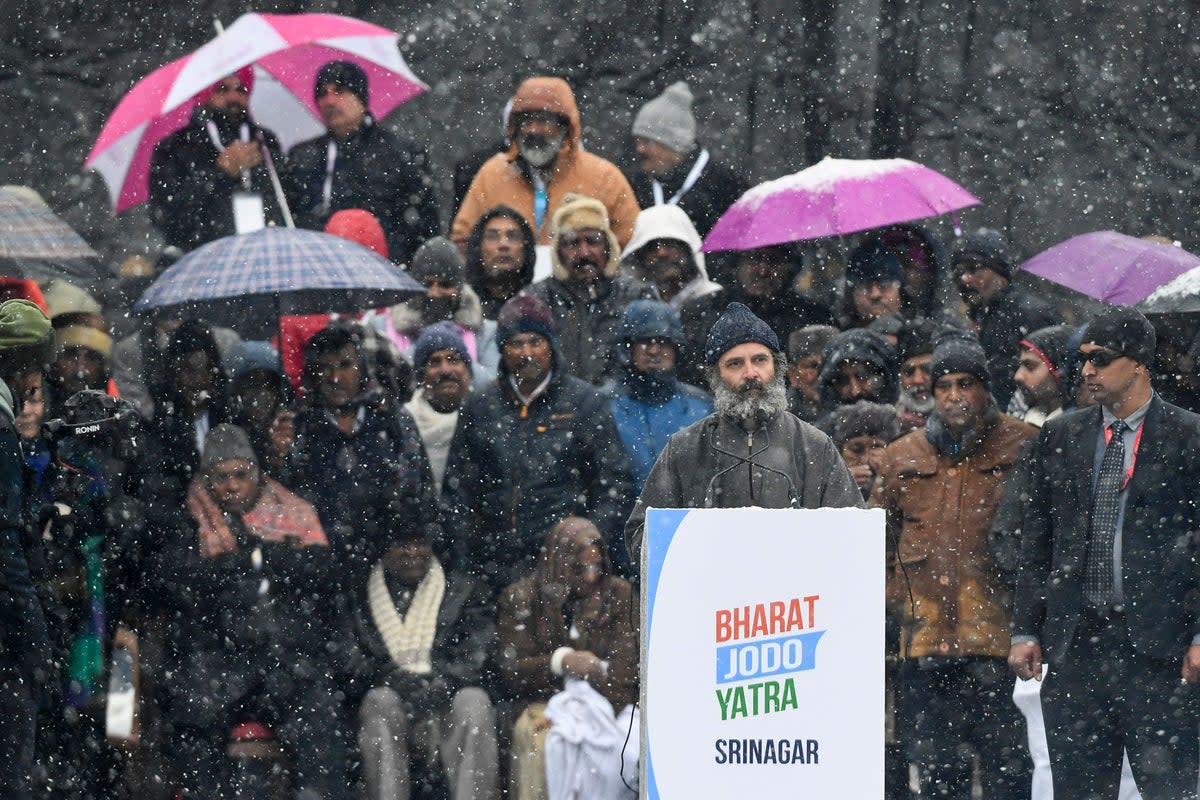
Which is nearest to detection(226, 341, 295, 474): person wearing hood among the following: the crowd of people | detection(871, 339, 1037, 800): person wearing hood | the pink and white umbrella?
the crowd of people

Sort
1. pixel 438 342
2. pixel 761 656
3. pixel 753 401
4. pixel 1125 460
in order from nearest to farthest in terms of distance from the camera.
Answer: pixel 761 656 → pixel 753 401 → pixel 1125 460 → pixel 438 342

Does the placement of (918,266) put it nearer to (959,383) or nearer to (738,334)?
(959,383)

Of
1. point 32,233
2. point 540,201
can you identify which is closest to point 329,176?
point 540,201

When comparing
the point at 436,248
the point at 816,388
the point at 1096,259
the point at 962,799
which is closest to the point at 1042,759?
the point at 962,799

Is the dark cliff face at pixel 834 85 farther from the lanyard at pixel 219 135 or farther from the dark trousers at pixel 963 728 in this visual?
the dark trousers at pixel 963 728

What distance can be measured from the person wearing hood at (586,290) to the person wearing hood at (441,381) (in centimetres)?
48

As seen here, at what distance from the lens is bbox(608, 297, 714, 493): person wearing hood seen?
1044 centimetres

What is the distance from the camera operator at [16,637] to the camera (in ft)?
28.4

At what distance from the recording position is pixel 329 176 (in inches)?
486

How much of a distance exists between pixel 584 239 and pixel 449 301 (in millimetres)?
675

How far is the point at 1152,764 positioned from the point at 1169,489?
100cm

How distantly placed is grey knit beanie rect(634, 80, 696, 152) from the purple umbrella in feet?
6.29

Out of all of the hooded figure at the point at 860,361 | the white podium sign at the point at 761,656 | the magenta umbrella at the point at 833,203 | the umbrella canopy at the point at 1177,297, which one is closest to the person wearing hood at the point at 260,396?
the magenta umbrella at the point at 833,203

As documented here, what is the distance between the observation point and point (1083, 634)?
9383 mm
